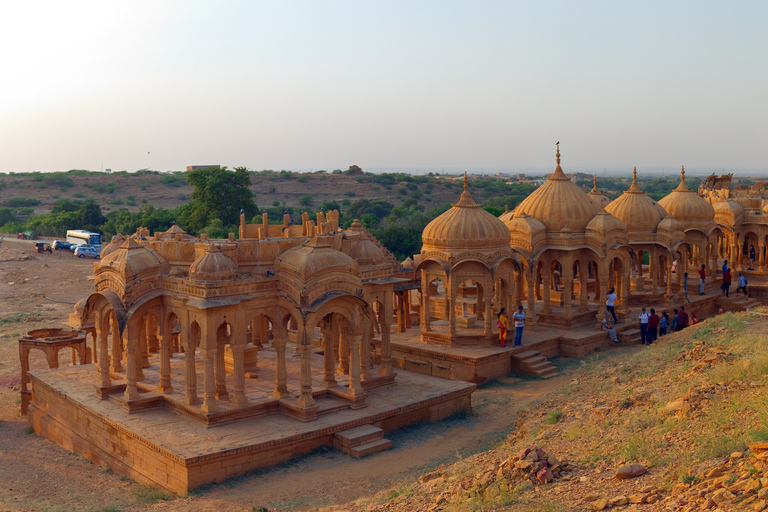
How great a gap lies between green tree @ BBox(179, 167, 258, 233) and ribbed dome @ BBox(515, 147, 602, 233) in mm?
30491

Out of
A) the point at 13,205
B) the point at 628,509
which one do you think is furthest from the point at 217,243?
the point at 13,205

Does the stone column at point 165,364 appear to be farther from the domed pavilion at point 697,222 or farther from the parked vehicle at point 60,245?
the parked vehicle at point 60,245

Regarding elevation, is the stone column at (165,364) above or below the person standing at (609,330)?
above

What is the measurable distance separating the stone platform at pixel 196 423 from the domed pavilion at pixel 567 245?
694 centimetres

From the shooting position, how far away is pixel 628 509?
25.8 feet

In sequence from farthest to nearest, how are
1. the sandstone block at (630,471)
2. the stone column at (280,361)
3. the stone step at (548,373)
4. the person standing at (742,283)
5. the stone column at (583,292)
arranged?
the person standing at (742,283)
the stone column at (583,292)
the stone step at (548,373)
the stone column at (280,361)
the sandstone block at (630,471)

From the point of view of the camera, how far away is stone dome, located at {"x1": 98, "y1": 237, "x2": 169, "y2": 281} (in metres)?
15.5

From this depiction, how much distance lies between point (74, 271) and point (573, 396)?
36.5 m

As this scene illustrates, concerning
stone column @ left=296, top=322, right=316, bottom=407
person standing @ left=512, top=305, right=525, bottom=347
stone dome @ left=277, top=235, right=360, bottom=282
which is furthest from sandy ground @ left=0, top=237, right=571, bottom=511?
stone dome @ left=277, top=235, right=360, bottom=282

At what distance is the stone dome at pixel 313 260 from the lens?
15.0m

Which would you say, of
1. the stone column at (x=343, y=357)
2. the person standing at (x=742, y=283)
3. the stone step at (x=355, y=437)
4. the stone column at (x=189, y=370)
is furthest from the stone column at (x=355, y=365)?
the person standing at (x=742, y=283)

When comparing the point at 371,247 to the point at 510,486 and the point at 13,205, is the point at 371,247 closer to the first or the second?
the point at 510,486

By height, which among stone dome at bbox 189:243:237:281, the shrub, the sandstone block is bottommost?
the sandstone block

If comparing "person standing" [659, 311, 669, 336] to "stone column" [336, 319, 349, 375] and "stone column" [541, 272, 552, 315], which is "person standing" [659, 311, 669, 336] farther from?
"stone column" [336, 319, 349, 375]
